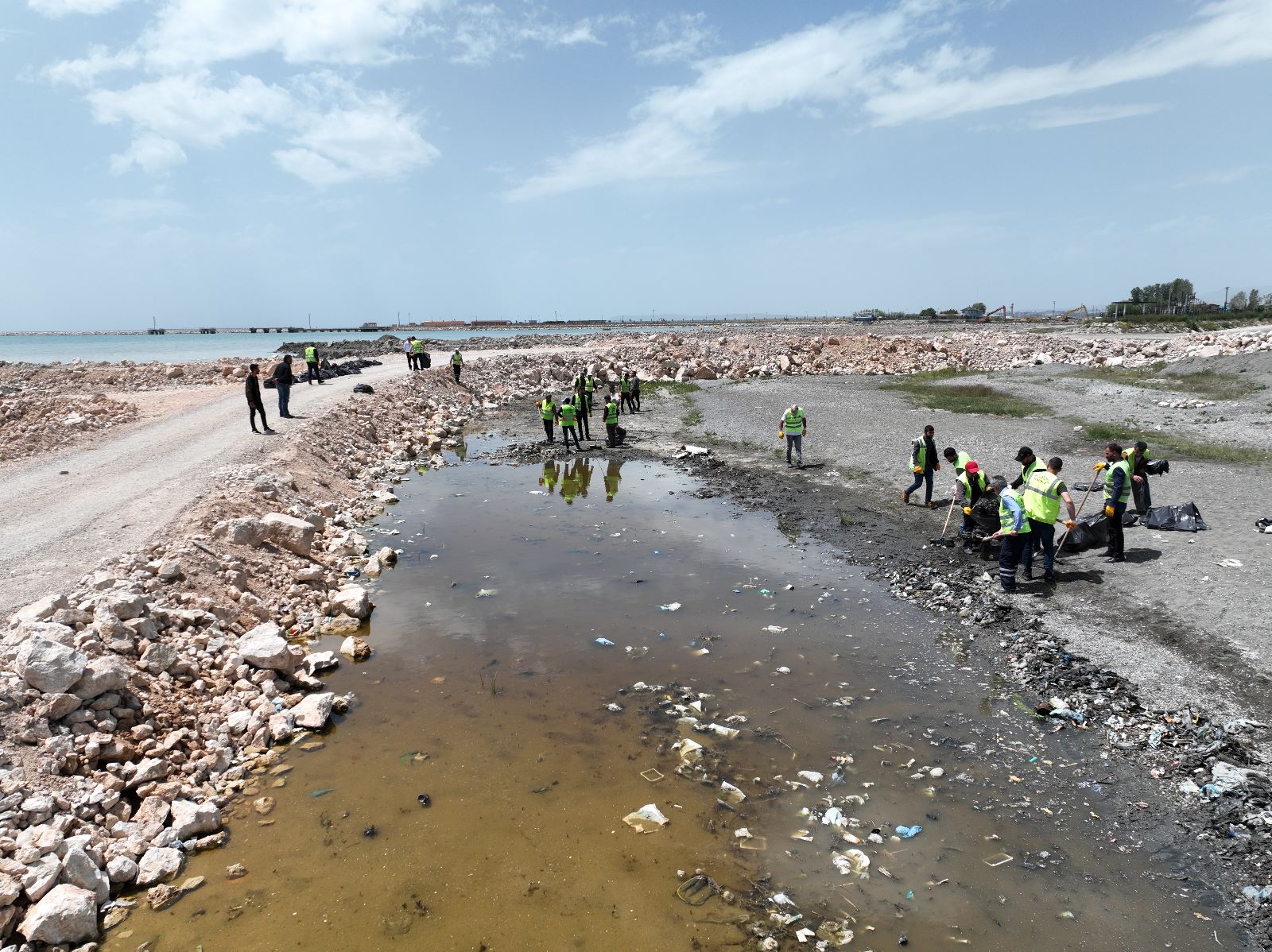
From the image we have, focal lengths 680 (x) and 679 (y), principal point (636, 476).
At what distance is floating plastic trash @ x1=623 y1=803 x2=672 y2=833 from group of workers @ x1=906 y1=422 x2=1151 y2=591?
6.00 meters

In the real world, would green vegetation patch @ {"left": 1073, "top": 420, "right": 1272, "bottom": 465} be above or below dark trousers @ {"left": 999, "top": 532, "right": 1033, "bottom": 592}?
above

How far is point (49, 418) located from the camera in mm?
14930

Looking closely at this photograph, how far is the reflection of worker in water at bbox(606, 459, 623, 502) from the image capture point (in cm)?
1485

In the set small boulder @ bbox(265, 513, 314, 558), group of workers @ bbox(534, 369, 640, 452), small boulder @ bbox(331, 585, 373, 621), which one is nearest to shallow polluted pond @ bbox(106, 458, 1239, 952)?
small boulder @ bbox(331, 585, 373, 621)

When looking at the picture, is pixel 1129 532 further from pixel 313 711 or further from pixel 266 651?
pixel 266 651

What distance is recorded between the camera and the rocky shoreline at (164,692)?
171 inches

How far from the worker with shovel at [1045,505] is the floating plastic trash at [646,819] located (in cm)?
621

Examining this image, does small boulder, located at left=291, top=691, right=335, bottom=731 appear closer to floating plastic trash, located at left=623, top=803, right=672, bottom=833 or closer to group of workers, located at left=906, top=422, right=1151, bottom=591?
floating plastic trash, located at left=623, top=803, right=672, bottom=833

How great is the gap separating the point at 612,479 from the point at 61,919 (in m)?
12.9

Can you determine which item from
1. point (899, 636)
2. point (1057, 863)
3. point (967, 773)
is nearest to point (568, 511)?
point (899, 636)

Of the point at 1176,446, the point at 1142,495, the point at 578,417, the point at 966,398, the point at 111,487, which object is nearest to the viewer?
the point at 1142,495

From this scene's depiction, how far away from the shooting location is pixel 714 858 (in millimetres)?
4621

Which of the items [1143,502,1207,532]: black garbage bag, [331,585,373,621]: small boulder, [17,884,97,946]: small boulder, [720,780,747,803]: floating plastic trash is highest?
[1143,502,1207,532]: black garbage bag

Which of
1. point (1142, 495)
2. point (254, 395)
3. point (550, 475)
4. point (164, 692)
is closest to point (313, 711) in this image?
point (164, 692)
